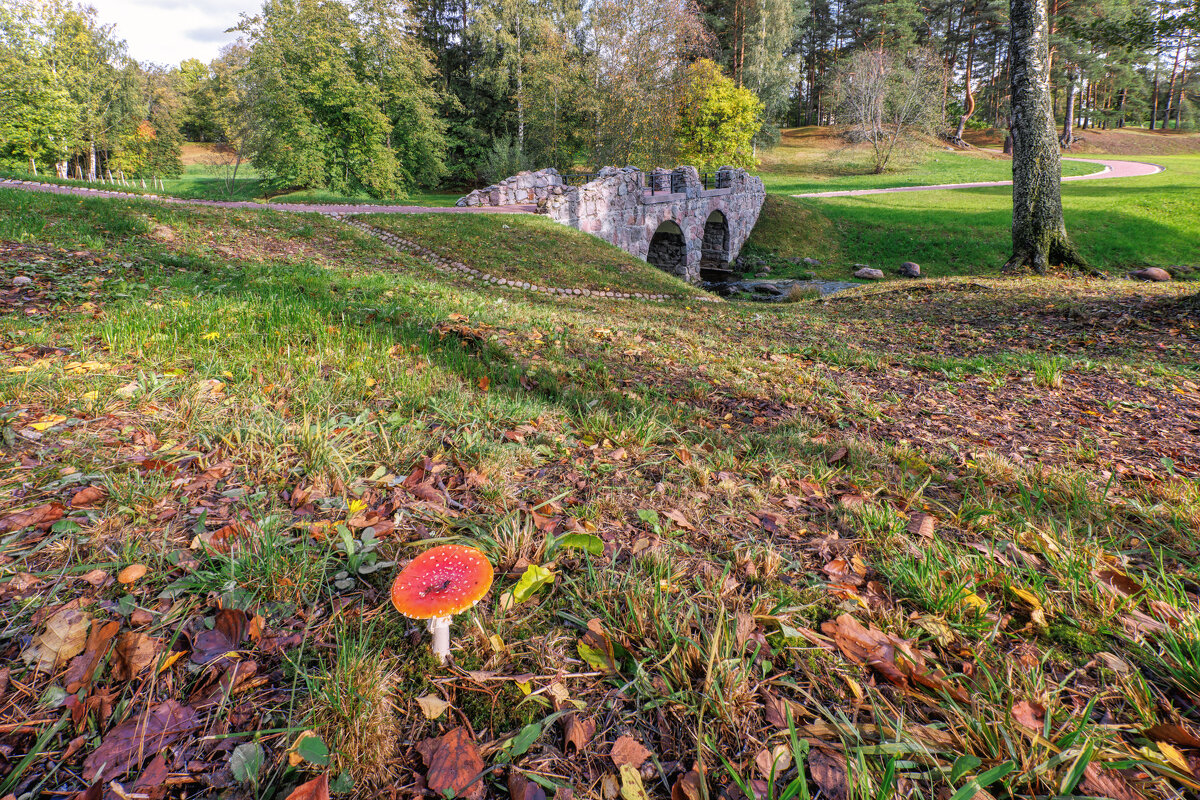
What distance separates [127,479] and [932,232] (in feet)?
86.6

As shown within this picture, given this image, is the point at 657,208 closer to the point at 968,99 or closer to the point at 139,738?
the point at 139,738

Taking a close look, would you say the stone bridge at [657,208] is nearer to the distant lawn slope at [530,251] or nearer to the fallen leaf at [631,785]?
the distant lawn slope at [530,251]

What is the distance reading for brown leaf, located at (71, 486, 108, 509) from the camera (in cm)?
202

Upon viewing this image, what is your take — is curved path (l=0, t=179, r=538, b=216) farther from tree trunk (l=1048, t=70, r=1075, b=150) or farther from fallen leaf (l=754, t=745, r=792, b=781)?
tree trunk (l=1048, t=70, r=1075, b=150)

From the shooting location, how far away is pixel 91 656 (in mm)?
1430

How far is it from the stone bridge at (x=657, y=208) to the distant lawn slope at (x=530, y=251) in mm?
2460

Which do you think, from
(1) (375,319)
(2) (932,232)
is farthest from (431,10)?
(1) (375,319)

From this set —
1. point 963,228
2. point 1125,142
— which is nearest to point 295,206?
point 963,228

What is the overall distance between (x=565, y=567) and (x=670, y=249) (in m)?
22.4

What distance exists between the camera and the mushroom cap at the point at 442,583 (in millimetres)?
1390

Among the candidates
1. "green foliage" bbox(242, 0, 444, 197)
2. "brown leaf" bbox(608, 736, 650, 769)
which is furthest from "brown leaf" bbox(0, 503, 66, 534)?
"green foliage" bbox(242, 0, 444, 197)

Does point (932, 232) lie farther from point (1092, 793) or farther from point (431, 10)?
point (431, 10)

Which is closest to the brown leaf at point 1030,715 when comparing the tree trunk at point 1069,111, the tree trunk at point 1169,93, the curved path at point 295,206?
the curved path at point 295,206

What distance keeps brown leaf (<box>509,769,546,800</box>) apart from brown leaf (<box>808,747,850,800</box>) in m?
0.65
